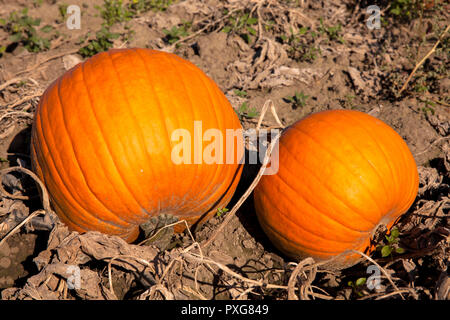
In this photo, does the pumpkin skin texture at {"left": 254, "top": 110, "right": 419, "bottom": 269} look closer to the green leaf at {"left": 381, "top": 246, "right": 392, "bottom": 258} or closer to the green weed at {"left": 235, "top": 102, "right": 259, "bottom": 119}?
the green leaf at {"left": 381, "top": 246, "right": 392, "bottom": 258}

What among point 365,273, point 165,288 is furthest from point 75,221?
point 365,273

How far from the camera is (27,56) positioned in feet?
16.3

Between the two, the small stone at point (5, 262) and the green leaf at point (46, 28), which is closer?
the small stone at point (5, 262)

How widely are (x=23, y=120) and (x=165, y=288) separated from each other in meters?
2.57

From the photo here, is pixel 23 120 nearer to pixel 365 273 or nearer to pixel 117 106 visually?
pixel 117 106

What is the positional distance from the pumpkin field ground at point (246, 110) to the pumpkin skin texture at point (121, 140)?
22 centimetres

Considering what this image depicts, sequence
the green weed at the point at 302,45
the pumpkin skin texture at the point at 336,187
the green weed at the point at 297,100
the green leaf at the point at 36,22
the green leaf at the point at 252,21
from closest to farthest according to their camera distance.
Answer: the pumpkin skin texture at the point at 336,187, the green weed at the point at 297,100, the green weed at the point at 302,45, the green leaf at the point at 252,21, the green leaf at the point at 36,22

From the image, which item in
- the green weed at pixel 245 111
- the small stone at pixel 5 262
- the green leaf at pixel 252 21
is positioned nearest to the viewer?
the small stone at pixel 5 262

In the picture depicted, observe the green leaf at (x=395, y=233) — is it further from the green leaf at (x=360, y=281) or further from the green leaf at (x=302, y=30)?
the green leaf at (x=302, y=30)

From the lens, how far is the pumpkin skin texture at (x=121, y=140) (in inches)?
98.4

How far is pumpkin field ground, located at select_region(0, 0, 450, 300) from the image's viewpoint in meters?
2.75

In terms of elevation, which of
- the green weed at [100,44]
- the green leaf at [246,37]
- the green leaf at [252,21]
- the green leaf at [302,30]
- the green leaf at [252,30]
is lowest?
the green weed at [100,44]

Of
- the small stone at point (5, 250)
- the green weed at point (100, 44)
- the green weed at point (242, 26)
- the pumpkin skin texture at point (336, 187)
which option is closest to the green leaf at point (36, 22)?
the green weed at point (100, 44)

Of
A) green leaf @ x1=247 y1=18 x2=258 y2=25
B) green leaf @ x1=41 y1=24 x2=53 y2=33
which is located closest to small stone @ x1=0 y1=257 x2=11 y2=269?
green leaf @ x1=41 y1=24 x2=53 y2=33
